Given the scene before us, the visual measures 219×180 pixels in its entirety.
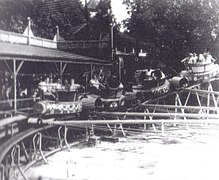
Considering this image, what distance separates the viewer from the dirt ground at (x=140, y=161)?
241 inches

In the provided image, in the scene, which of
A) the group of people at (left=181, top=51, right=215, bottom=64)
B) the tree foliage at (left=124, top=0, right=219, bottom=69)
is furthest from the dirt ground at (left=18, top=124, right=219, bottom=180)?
the tree foliage at (left=124, top=0, right=219, bottom=69)

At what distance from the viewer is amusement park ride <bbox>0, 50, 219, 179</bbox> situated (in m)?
7.54

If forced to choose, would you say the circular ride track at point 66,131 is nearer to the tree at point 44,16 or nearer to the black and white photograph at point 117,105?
the black and white photograph at point 117,105

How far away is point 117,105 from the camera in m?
11.3

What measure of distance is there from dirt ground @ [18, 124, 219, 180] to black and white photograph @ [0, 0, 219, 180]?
0.06ft

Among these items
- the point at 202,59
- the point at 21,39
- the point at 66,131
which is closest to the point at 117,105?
the point at 66,131

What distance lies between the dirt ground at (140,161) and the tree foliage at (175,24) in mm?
7032

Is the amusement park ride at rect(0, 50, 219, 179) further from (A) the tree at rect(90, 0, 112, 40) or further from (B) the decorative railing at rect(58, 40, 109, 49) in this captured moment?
(A) the tree at rect(90, 0, 112, 40)

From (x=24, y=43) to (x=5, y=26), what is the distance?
24.9 feet

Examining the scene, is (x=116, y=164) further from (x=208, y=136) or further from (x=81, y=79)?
(x=81, y=79)

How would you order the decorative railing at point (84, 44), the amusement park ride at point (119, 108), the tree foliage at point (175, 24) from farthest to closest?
the decorative railing at point (84, 44) < the tree foliage at point (175, 24) < the amusement park ride at point (119, 108)

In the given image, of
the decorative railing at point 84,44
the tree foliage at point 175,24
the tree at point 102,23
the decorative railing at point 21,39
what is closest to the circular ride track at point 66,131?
the tree foliage at point 175,24

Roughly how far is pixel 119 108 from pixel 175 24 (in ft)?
19.8

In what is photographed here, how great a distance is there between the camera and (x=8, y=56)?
332 inches
